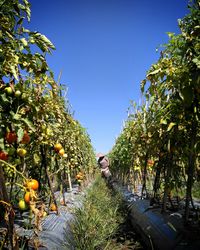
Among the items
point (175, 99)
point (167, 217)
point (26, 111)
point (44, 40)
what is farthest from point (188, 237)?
point (44, 40)

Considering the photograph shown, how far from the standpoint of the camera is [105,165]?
14508 mm

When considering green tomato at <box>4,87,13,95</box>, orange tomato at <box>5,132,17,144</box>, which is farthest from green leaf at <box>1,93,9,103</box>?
orange tomato at <box>5,132,17,144</box>

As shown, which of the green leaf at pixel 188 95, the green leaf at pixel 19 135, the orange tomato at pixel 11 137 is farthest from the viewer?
the green leaf at pixel 188 95

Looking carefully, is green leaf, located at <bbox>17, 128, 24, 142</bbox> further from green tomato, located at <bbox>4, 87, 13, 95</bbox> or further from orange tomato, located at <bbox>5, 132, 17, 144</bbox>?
green tomato, located at <bbox>4, 87, 13, 95</bbox>

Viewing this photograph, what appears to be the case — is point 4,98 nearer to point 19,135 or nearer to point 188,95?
point 19,135

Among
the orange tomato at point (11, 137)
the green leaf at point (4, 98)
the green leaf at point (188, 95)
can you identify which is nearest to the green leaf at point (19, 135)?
the orange tomato at point (11, 137)

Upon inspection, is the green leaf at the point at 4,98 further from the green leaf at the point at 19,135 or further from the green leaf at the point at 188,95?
the green leaf at the point at 188,95

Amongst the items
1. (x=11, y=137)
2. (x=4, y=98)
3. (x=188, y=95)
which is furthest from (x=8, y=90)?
(x=188, y=95)

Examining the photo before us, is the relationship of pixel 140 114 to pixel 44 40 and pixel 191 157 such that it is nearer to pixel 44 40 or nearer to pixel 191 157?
pixel 191 157

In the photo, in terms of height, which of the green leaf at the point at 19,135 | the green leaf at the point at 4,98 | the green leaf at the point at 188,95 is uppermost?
the green leaf at the point at 188,95

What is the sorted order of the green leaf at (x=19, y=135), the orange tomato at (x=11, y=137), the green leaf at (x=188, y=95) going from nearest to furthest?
the green leaf at (x=19, y=135) → the orange tomato at (x=11, y=137) → the green leaf at (x=188, y=95)

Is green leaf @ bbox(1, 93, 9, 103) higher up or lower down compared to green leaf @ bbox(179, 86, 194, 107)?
lower down

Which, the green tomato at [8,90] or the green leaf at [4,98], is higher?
the green tomato at [8,90]

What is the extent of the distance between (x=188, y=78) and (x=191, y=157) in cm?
94
